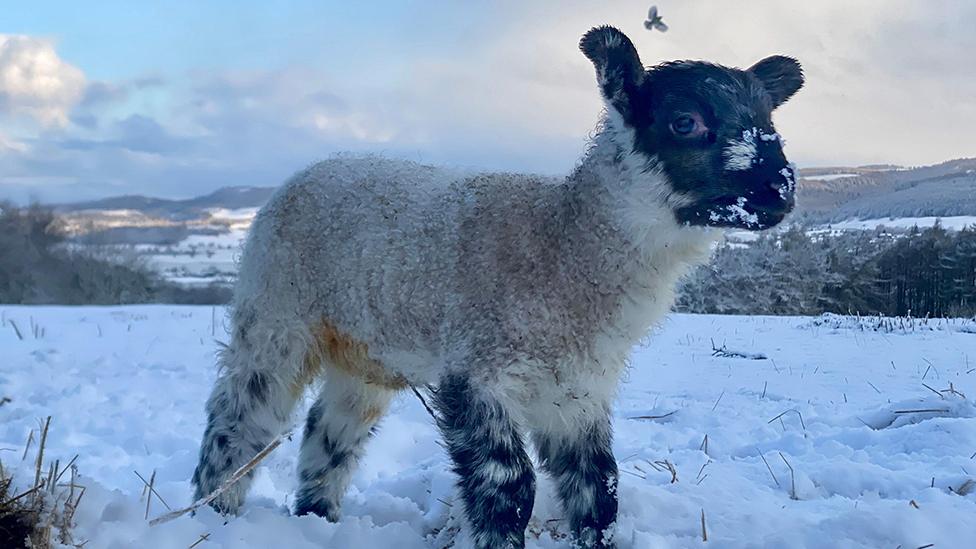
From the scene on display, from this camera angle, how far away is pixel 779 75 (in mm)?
4262

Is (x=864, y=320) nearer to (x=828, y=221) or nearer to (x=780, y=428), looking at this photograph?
(x=828, y=221)

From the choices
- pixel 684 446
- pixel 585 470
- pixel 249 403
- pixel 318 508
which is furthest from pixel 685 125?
pixel 318 508

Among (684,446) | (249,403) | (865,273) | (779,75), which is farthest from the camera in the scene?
(865,273)

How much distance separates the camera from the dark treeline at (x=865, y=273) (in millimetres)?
7355

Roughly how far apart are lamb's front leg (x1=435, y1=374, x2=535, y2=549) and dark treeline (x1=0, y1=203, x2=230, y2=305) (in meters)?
21.6

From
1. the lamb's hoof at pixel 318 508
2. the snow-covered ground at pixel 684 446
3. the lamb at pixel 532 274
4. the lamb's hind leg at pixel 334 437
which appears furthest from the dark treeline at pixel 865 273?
the lamb's hoof at pixel 318 508

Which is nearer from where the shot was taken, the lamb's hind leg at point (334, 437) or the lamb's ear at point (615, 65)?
the lamb's ear at point (615, 65)

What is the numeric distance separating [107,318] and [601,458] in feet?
43.5

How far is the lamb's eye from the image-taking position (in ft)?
11.7

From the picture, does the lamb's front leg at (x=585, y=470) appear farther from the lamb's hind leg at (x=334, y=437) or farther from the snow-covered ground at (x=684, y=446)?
the lamb's hind leg at (x=334, y=437)

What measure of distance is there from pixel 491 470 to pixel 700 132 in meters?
1.74

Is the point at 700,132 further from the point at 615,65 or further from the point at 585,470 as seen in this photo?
the point at 585,470

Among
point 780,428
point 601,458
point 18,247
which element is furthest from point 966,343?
point 18,247

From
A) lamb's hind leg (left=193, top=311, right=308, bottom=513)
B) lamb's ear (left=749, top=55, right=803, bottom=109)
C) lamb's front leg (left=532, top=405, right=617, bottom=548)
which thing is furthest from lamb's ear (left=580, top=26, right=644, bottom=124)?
lamb's hind leg (left=193, top=311, right=308, bottom=513)
